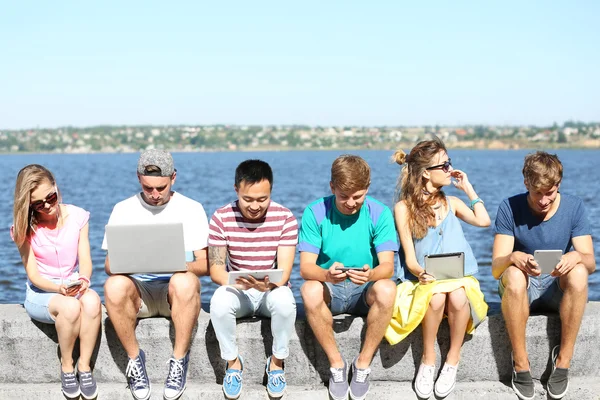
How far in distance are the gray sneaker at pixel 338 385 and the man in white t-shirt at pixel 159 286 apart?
925mm

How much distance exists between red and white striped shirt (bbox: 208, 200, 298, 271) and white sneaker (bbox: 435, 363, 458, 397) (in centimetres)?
124

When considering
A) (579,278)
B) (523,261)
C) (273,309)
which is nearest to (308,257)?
(273,309)

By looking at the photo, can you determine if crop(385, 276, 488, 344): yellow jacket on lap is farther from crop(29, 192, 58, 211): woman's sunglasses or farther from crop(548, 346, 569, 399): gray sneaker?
crop(29, 192, 58, 211): woman's sunglasses

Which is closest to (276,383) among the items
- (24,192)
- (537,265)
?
(537,265)

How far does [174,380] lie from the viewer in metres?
5.04

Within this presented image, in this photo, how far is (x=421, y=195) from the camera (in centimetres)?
543

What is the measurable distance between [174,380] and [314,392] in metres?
0.88

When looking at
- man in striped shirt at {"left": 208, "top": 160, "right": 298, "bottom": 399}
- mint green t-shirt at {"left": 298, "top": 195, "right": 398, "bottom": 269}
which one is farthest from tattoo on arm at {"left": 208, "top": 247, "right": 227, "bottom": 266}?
mint green t-shirt at {"left": 298, "top": 195, "right": 398, "bottom": 269}

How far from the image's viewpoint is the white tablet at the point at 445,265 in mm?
5043

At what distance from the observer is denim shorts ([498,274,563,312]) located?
17.1 feet

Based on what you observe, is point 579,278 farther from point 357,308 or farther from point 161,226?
point 161,226

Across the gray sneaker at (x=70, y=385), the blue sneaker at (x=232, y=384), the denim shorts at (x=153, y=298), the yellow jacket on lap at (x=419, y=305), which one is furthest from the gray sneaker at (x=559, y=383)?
the gray sneaker at (x=70, y=385)

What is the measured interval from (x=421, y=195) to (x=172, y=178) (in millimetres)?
1646

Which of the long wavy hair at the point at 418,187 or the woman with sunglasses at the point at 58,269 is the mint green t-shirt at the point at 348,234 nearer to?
the long wavy hair at the point at 418,187
